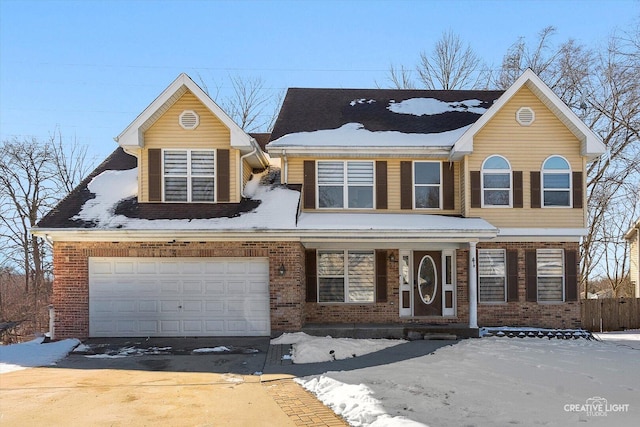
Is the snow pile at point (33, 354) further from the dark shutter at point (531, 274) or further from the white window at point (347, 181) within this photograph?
the dark shutter at point (531, 274)

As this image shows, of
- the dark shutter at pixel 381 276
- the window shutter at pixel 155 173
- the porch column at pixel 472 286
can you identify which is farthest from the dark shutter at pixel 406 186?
the window shutter at pixel 155 173

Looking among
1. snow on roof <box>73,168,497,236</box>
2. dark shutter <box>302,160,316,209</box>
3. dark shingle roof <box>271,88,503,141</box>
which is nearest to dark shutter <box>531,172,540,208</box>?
snow on roof <box>73,168,497,236</box>

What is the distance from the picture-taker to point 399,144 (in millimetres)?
14422

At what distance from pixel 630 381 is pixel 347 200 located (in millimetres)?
8428

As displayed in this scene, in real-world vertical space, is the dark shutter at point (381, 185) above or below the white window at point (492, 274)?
above

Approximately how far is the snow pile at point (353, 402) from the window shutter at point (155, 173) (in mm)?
7495

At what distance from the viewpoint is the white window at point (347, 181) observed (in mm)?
14680

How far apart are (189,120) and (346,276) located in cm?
636

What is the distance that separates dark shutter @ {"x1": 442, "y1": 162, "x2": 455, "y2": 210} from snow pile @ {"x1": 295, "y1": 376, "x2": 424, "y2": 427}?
796 cm

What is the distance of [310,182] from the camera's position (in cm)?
1460

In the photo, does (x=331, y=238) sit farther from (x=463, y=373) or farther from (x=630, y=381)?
(x=630, y=381)

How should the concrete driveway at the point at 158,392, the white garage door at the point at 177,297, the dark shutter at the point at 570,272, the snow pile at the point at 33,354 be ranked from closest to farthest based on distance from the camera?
1. the concrete driveway at the point at 158,392
2. the snow pile at the point at 33,354
3. the white garage door at the point at 177,297
4. the dark shutter at the point at 570,272

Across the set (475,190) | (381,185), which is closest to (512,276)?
(475,190)

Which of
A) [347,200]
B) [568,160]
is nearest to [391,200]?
[347,200]
